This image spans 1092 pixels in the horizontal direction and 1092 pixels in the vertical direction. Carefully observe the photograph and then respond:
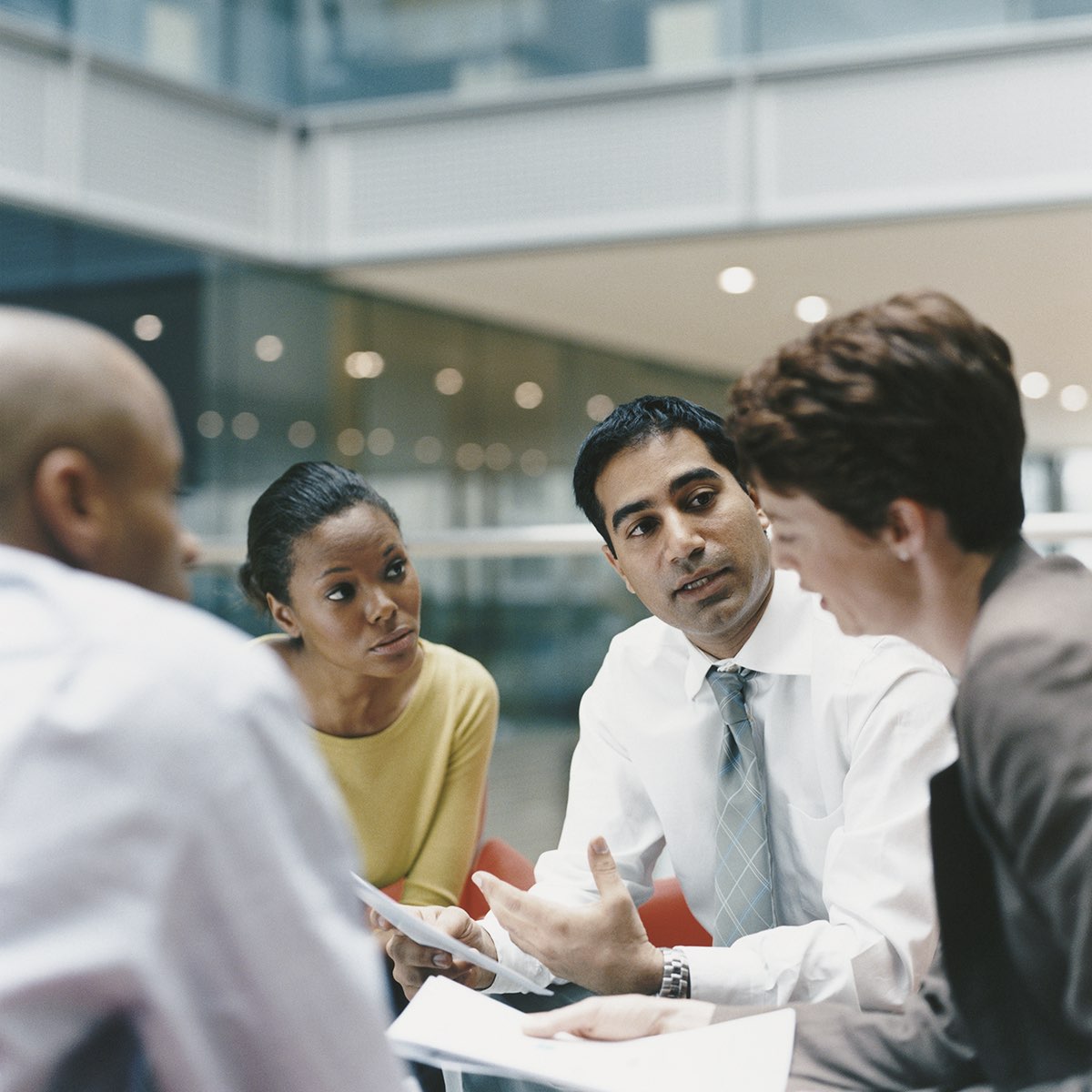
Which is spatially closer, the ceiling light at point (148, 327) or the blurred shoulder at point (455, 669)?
the blurred shoulder at point (455, 669)

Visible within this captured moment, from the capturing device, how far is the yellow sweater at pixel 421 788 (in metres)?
2.18

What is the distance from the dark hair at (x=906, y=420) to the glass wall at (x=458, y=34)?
7.11 meters

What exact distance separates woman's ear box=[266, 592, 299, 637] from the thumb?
0.85 metres

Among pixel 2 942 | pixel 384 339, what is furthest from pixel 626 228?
pixel 2 942

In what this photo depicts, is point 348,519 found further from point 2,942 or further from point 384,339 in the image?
point 384,339


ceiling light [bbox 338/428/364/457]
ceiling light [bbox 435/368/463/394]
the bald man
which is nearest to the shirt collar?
the bald man

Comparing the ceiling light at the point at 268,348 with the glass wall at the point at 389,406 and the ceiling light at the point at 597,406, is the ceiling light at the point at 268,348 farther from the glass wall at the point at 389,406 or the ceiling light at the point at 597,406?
the ceiling light at the point at 597,406

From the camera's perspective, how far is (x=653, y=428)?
2002 millimetres

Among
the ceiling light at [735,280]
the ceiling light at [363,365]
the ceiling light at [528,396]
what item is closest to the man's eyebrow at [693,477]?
A: the ceiling light at [735,280]

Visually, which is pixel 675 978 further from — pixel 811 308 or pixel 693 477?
pixel 811 308

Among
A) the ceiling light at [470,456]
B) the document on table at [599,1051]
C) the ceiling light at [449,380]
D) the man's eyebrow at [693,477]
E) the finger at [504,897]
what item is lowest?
the document on table at [599,1051]

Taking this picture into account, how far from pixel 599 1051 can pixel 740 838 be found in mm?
575

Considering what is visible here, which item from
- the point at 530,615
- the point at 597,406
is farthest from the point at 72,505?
the point at 597,406

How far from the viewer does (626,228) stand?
7934 millimetres
